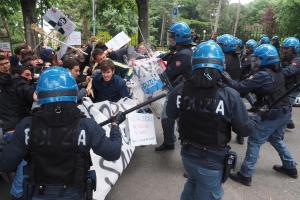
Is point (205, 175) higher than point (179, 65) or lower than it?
lower

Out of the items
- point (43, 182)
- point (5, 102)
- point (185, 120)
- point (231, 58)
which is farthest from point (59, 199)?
point (231, 58)

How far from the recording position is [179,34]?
16.9 ft

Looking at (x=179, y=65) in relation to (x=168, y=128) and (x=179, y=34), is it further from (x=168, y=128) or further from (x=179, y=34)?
(x=168, y=128)

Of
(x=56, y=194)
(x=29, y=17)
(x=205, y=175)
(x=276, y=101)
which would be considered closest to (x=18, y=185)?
(x=56, y=194)

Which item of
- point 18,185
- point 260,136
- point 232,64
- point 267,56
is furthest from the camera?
point 232,64

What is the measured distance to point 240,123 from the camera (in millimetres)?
3055

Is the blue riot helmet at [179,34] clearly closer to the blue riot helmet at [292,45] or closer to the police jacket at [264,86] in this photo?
the police jacket at [264,86]

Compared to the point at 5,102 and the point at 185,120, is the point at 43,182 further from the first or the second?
the point at 5,102

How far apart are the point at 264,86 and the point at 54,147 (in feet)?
9.38

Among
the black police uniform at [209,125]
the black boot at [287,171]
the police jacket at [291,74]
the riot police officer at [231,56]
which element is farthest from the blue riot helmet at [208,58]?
the riot police officer at [231,56]

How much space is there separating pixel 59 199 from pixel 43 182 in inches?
7.8

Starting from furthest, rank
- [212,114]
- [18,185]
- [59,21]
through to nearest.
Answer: [59,21], [18,185], [212,114]

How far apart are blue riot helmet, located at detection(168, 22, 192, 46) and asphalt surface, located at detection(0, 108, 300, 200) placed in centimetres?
191

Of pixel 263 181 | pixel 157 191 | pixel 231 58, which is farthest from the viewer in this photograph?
pixel 231 58
